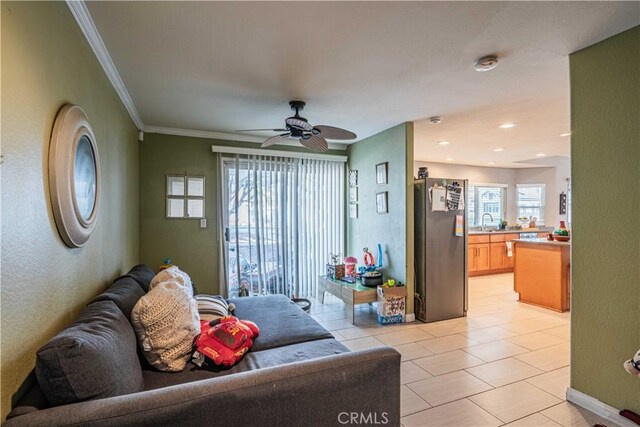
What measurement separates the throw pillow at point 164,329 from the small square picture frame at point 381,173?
3.04m

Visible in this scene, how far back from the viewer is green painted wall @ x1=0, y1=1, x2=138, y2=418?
1.06 meters

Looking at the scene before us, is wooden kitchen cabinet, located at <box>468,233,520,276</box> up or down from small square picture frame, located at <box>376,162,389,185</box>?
down

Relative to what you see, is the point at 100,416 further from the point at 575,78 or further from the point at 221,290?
the point at 221,290

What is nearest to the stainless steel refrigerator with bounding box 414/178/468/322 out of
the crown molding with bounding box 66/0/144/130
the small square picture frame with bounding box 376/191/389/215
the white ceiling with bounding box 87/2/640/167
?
the small square picture frame with bounding box 376/191/389/215

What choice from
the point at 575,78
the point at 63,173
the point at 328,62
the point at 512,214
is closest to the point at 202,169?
the point at 328,62

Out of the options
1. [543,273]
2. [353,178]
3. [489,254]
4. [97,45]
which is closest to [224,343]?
[97,45]

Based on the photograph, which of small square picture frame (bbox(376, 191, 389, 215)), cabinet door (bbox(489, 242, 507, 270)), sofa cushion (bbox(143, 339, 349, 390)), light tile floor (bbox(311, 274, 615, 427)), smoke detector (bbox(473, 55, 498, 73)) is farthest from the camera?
cabinet door (bbox(489, 242, 507, 270))

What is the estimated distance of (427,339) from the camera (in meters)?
3.27

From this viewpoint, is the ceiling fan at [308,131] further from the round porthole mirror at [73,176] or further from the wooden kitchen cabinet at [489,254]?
the wooden kitchen cabinet at [489,254]

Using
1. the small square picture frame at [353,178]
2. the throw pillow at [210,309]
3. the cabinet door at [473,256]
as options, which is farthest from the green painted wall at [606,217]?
the cabinet door at [473,256]

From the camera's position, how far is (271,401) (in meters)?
1.18

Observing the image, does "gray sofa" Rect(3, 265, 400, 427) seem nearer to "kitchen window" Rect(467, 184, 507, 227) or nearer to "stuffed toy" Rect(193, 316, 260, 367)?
"stuffed toy" Rect(193, 316, 260, 367)

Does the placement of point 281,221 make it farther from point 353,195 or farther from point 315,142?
point 315,142

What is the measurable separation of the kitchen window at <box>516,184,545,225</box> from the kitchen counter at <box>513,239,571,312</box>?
3524 millimetres
